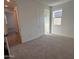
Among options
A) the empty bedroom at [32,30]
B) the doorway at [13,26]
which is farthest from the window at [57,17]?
the doorway at [13,26]

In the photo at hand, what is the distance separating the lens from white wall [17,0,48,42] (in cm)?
561

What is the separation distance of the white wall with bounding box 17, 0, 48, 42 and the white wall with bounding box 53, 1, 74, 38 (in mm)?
2089

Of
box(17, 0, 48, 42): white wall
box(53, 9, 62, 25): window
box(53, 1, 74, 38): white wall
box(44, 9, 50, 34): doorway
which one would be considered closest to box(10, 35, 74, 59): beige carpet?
box(17, 0, 48, 42): white wall

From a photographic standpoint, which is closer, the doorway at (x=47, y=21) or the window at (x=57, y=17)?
the window at (x=57, y=17)

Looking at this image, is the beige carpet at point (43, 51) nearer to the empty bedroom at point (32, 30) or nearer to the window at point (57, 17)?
the empty bedroom at point (32, 30)

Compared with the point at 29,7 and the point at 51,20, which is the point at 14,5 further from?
the point at 51,20

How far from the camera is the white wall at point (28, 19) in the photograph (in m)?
5.61

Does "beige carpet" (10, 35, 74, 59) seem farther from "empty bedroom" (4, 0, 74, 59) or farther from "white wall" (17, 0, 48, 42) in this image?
"white wall" (17, 0, 48, 42)

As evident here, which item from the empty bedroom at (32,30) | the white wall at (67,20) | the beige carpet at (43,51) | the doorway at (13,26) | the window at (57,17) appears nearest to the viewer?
the beige carpet at (43,51)

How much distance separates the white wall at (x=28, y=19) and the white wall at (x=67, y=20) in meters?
2.09
